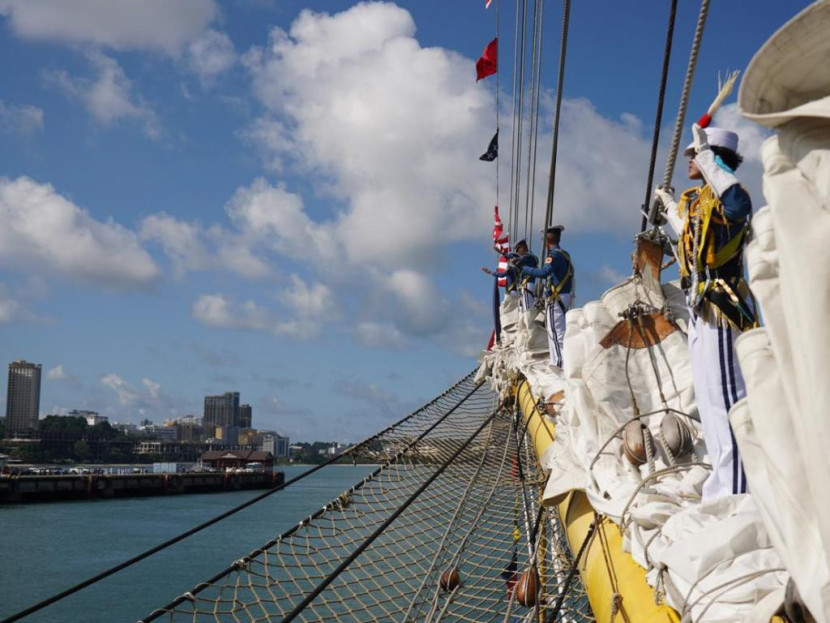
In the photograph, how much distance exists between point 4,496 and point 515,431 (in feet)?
114

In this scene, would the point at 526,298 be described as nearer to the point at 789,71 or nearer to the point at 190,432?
the point at 789,71

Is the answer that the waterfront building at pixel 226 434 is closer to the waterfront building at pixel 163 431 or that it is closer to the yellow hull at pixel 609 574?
the waterfront building at pixel 163 431

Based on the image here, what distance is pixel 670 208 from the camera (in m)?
2.21

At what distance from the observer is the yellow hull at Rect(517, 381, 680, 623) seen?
5.17 feet

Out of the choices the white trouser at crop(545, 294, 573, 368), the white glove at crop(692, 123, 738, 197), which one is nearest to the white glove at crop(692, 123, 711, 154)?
the white glove at crop(692, 123, 738, 197)

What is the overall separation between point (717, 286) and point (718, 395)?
10.3 inches

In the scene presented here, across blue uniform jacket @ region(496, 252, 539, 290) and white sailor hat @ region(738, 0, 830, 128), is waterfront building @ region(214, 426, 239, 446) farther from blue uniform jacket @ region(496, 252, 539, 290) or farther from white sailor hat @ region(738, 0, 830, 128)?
white sailor hat @ region(738, 0, 830, 128)

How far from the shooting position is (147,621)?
2.84 meters

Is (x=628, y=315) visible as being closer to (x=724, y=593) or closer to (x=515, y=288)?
(x=724, y=593)

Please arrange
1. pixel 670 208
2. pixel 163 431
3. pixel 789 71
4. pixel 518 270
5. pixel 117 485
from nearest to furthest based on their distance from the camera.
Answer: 1. pixel 789 71
2. pixel 670 208
3. pixel 518 270
4. pixel 117 485
5. pixel 163 431

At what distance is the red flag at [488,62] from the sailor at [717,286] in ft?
22.4

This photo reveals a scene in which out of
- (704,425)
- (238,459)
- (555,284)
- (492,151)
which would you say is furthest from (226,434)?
(704,425)

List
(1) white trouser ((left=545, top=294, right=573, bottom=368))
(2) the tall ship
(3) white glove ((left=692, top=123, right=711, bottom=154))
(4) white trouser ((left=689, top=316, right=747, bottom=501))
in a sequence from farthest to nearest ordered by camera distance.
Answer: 1. (1) white trouser ((left=545, top=294, right=573, bottom=368))
2. (3) white glove ((left=692, top=123, right=711, bottom=154))
3. (4) white trouser ((left=689, top=316, right=747, bottom=501))
4. (2) the tall ship

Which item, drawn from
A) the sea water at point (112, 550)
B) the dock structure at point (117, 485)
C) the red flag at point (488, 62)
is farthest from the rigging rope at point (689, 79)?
the dock structure at point (117, 485)
